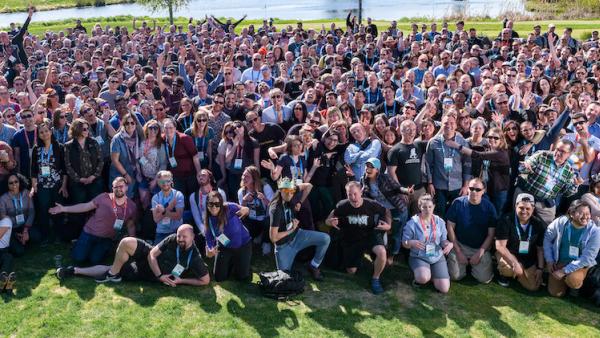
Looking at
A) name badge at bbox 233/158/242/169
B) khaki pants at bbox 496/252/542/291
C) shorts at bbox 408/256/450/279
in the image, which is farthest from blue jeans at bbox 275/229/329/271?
khaki pants at bbox 496/252/542/291

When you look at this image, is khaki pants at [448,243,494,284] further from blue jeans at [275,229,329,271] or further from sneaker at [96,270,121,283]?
sneaker at [96,270,121,283]

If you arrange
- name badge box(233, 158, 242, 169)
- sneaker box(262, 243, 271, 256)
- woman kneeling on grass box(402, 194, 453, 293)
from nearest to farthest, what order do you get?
woman kneeling on grass box(402, 194, 453, 293), sneaker box(262, 243, 271, 256), name badge box(233, 158, 242, 169)

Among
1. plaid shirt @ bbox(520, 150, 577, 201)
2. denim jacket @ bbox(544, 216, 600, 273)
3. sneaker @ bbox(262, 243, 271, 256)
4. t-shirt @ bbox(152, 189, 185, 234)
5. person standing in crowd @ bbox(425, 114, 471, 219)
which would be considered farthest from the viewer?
sneaker @ bbox(262, 243, 271, 256)

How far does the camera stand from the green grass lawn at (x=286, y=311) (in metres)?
5.83

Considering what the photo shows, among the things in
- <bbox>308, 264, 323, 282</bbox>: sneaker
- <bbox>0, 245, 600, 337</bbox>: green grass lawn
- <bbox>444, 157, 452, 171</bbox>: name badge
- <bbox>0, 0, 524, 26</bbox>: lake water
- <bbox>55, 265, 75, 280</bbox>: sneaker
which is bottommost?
<bbox>0, 245, 600, 337</bbox>: green grass lawn

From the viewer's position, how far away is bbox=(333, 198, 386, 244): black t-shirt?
6812 millimetres

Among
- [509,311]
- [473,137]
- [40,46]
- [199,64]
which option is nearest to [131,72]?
[199,64]

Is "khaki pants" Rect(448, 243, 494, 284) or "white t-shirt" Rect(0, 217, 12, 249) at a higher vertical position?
"white t-shirt" Rect(0, 217, 12, 249)

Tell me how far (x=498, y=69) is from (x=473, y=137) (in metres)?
4.59

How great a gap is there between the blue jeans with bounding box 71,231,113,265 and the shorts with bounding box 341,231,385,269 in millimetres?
3183

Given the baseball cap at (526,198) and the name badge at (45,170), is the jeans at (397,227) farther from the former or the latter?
the name badge at (45,170)

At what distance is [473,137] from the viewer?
738 centimetres

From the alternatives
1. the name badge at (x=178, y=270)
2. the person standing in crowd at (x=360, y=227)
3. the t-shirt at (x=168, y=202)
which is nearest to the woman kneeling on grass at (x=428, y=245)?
the person standing in crowd at (x=360, y=227)

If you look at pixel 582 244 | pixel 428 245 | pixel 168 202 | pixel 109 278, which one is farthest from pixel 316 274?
pixel 582 244
